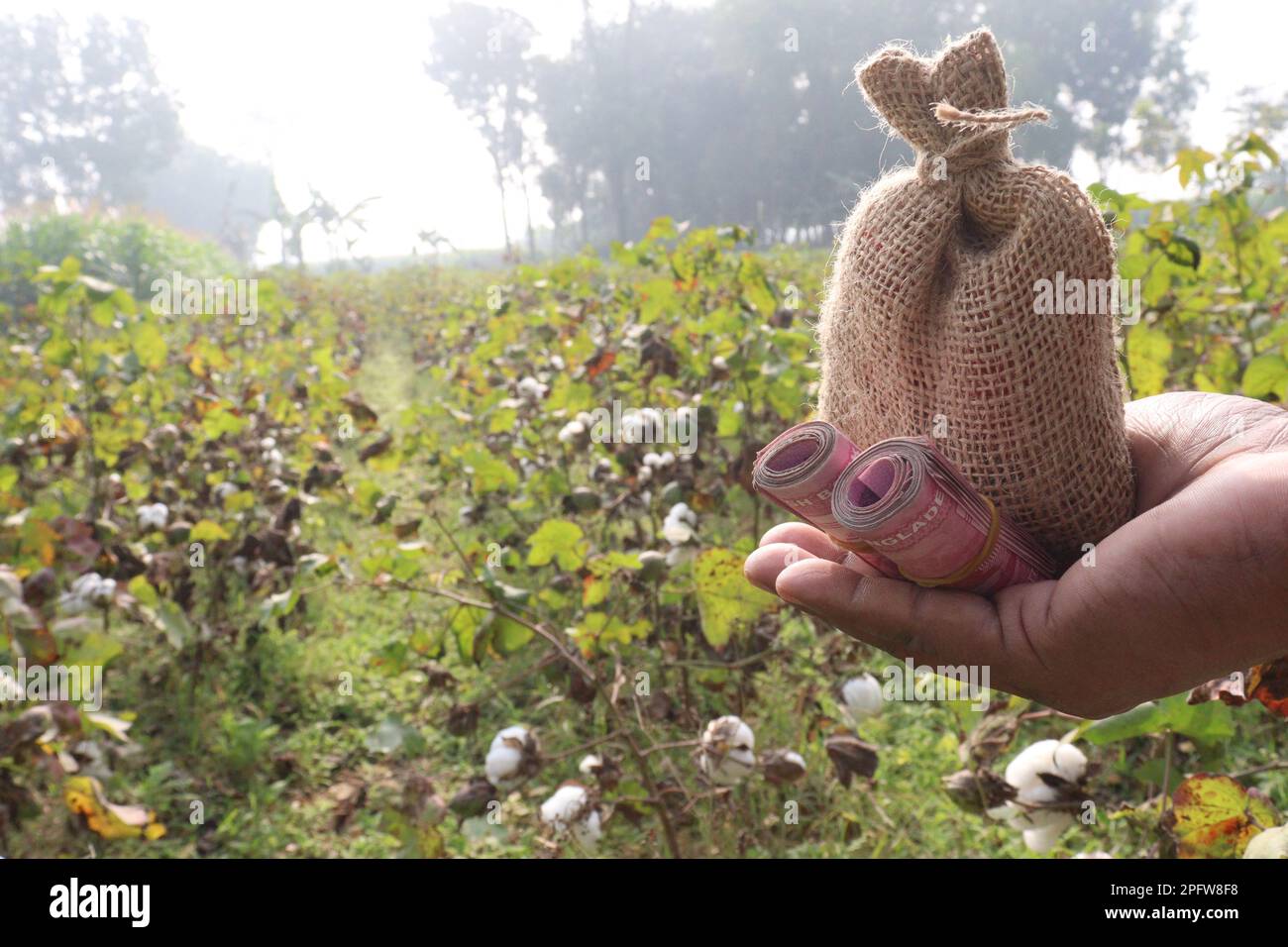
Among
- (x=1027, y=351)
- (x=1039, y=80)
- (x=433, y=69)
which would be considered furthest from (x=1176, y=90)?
(x=1027, y=351)

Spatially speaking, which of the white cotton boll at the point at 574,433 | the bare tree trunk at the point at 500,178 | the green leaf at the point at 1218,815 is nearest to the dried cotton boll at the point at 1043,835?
the green leaf at the point at 1218,815

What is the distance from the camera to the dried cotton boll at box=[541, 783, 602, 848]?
4.74 feet

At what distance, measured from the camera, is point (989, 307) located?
2.92 ft

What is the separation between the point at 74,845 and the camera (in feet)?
6.87

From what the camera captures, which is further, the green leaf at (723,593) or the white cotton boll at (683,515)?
the white cotton boll at (683,515)

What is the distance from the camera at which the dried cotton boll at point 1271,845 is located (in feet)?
2.79

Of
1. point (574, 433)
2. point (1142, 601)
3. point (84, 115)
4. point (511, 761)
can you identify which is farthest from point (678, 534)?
point (84, 115)

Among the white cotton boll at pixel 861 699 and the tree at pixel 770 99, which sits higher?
the tree at pixel 770 99

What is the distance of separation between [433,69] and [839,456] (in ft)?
92.7

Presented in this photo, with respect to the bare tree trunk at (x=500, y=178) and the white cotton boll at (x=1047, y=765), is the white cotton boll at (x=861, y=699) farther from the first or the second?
the bare tree trunk at (x=500, y=178)

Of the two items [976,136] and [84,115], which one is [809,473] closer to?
[976,136]

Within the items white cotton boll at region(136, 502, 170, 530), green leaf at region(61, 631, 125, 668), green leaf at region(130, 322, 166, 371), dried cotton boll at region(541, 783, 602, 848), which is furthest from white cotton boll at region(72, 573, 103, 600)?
dried cotton boll at region(541, 783, 602, 848)

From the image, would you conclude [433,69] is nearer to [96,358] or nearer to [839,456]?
[96,358]

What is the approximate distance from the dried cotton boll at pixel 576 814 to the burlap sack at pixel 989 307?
0.86 m
